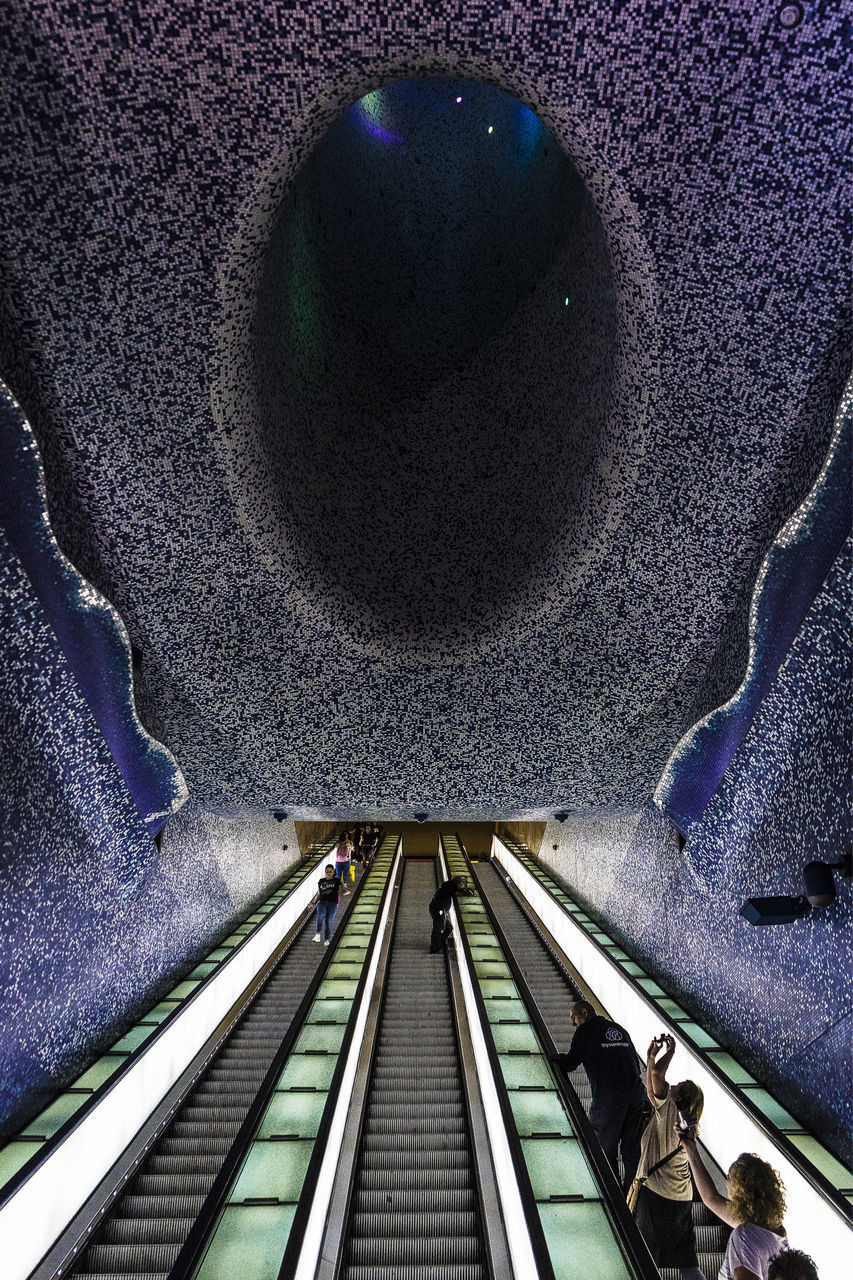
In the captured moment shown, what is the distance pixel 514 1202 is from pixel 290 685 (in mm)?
3378

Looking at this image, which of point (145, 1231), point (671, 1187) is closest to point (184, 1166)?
point (145, 1231)

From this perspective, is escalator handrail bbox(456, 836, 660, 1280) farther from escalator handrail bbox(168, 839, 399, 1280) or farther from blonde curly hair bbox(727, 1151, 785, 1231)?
escalator handrail bbox(168, 839, 399, 1280)

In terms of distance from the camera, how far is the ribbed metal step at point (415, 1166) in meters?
3.42

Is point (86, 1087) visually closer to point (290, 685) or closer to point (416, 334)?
point (290, 685)

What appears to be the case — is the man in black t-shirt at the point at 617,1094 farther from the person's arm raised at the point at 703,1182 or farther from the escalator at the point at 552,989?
the person's arm raised at the point at 703,1182

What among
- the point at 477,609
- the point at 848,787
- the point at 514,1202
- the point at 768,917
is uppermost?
the point at 477,609

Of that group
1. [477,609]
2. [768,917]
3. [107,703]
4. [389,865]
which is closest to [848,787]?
[768,917]

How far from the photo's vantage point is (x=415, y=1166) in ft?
14.0

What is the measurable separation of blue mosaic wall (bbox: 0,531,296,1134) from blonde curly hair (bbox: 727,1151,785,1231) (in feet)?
12.2

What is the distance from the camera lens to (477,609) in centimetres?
497

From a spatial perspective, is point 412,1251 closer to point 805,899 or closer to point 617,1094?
point 617,1094

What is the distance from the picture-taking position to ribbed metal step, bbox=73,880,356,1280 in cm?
341

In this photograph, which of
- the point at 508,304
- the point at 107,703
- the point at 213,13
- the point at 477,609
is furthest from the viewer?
the point at 508,304

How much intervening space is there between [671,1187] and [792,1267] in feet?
4.61
